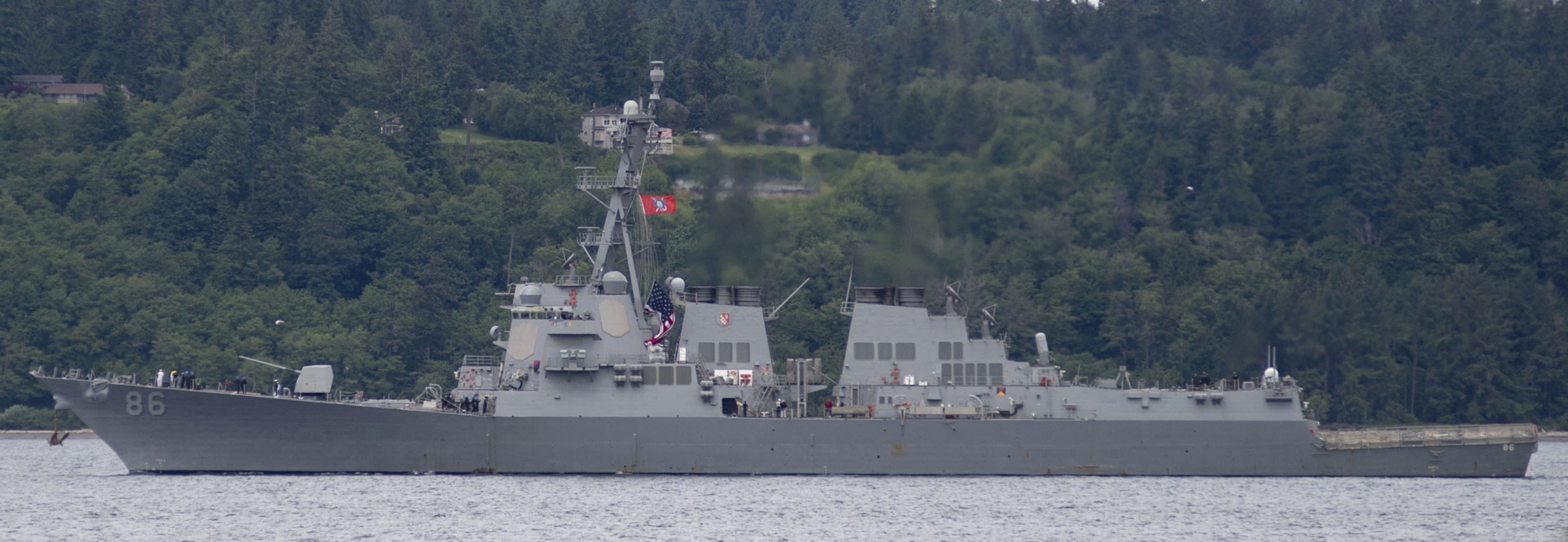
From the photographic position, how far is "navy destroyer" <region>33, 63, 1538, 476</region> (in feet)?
127

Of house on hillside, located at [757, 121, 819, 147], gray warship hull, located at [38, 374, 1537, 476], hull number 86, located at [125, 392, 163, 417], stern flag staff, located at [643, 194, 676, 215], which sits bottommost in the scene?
gray warship hull, located at [38, 374, 1537, 476]

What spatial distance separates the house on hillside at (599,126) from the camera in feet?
238

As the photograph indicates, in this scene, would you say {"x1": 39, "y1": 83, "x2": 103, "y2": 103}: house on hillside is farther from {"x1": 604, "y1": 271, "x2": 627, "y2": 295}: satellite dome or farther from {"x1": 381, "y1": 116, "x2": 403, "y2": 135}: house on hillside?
{"x1": 604, "y1": 271, "x2": 627, "y2": 295}: satellite dome

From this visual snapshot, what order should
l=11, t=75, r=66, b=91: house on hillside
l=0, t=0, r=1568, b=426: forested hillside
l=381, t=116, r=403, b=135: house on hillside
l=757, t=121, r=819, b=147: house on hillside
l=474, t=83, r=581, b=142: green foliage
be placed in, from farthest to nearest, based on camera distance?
l=11, t=75, r=66, b=91: house on hillside
l=381, t=116, r=403, b=135: house on hillside
l=474, t=83, r=581, b=142: green foliage
l=0, t=0, r=1568, b=426: forested hillside
l=757, t=121, r=819, b=147: house on hillside

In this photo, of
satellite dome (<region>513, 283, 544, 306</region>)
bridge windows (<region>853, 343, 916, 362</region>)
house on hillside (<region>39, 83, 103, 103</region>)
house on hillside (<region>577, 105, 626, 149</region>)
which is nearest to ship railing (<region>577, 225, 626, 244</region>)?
satellite dome (<region>513, 283, 544, 306</region>)

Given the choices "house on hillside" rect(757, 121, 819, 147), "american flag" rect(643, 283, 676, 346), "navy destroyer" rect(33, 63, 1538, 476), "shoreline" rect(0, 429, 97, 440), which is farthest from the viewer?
"shoreline" rect(0, 429, 97, 440)

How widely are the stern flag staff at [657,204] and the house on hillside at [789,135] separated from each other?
766cm

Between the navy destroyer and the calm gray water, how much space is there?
0.47 meters

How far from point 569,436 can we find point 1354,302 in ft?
79.9

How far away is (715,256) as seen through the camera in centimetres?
4431

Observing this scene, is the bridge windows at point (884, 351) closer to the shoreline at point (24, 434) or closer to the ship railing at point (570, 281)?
the ship railing at point (570, 281)

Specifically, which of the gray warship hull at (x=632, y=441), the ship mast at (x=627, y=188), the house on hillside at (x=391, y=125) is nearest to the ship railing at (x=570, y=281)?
the ship mast at (x=627, y=188)

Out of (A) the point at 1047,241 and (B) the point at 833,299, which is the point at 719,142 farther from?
(A) the point at 1047,241

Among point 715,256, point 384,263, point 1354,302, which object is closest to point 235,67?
point 384,263
